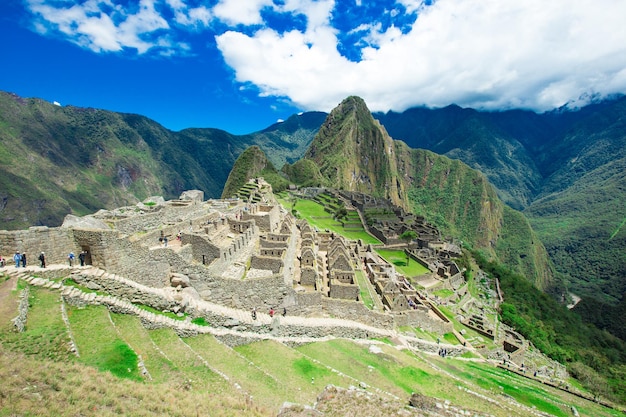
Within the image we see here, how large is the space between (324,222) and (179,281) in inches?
2280

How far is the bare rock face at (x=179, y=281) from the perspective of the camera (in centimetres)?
1675

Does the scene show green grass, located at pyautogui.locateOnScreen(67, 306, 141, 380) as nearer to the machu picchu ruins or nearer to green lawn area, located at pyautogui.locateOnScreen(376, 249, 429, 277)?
the machu picchu ruins

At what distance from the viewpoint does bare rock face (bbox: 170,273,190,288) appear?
16.8 meters

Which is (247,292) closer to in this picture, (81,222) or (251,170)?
(81,222)

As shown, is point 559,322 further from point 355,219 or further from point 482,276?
point 355,219

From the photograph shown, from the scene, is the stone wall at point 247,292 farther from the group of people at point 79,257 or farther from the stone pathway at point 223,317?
the group of people at point 79,257

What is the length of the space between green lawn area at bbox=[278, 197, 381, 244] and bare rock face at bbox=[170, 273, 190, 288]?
44623mm

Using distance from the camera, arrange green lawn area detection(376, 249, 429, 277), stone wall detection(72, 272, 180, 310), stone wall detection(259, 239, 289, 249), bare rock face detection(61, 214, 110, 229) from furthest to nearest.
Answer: green lawn area detection(376, 249, 429, 277) < stone wall detection(259, 239, 289, 249) < bare rock face detection(61, 214, 110, 229) < stone wall detection(72, 272, 180, 310)

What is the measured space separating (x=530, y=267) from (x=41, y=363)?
199924 mm

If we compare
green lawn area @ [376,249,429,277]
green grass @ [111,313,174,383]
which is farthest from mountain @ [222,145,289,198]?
green grass @ [111,313,174,383]

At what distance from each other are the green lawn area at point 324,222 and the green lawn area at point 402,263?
4977mm

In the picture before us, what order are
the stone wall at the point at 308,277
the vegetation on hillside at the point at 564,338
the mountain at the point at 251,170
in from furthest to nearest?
the mountain at the point at 251,170
the vegetation on hillside at the point at 564,338
the stone wall at the point at 308,277

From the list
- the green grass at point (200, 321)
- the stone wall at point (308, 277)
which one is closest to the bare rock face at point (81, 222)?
the green grass at point (200, 321)

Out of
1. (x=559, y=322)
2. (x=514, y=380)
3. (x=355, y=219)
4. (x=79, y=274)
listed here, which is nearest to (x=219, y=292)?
(x=79, y=274)
